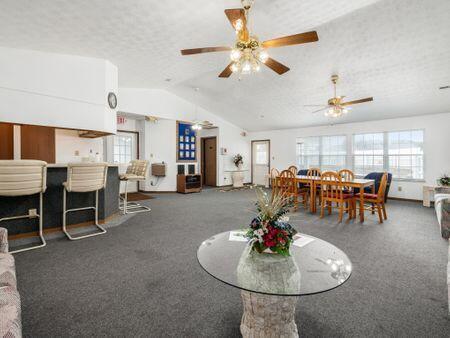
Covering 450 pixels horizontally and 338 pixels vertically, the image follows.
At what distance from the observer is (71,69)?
403 centimetres

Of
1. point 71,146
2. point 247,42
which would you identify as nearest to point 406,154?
point 247,42

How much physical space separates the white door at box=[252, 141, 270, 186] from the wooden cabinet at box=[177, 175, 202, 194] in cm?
297

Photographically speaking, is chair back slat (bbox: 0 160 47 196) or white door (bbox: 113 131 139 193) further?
white door (bbox: 113 131 139 193)

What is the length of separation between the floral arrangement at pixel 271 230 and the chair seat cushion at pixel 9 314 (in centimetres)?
114

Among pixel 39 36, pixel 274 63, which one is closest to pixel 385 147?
pixel 274 63

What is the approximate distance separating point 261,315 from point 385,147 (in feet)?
23.0

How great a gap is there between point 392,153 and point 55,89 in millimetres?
8293

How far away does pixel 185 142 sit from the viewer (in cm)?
794

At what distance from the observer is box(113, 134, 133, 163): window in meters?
6.90

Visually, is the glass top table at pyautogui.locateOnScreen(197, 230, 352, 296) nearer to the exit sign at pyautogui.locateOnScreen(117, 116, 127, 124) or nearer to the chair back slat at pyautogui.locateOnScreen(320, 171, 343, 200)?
the chair back slat at pyautogui.locateOnScreen(320, 171, 343, 200)

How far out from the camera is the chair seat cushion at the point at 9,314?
0.83m

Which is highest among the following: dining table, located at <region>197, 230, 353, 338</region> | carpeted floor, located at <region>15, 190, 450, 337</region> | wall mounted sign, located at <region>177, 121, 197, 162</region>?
wall mounted sign, located at <region>177, 121, 197, 162</region>

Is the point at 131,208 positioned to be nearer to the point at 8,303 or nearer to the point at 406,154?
the point at 8,303

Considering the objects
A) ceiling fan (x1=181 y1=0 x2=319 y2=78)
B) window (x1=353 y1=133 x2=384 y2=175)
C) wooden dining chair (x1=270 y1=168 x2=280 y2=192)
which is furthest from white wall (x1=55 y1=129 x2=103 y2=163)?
window (x1=353 y1=133 x2=384 y2=175)
